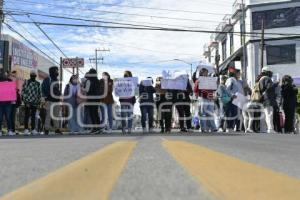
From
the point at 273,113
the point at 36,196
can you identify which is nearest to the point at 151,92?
the point at 273,113

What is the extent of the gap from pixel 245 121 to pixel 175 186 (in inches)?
481

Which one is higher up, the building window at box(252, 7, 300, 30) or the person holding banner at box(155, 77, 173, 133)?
the building window at box(252, 7, 300, 30)

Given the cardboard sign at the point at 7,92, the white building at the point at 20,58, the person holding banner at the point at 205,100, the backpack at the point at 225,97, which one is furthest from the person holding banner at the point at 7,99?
the white building at the point at 20,58

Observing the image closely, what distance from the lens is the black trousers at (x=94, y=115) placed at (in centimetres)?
1470

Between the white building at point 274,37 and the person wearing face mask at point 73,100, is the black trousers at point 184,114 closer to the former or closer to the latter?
the person wearing face mask at point 73,100

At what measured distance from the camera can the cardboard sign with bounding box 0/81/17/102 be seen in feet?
47.4

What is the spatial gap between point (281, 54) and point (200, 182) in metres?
50.1

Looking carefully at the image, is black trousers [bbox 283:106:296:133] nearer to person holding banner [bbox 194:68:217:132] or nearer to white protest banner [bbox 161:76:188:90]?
person holding banner [bbox 194:68:217:132]

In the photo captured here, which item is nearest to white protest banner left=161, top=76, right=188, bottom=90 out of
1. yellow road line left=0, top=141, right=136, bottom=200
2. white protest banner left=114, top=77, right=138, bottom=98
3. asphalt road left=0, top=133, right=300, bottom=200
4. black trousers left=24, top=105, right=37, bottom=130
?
white protest banner left=114, top=77, right=138, bottom=98

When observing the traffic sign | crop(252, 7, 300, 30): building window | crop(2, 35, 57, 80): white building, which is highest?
crop(252, 7, 300, 30): building window

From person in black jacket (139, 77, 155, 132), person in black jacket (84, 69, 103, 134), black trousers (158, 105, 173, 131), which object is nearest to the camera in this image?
person in black jacket (84, 69, 103, 134)

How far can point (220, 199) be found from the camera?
291 cm

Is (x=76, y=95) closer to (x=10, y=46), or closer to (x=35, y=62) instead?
(x=10, y=46)

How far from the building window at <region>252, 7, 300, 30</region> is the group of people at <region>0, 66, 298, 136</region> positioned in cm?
3773
